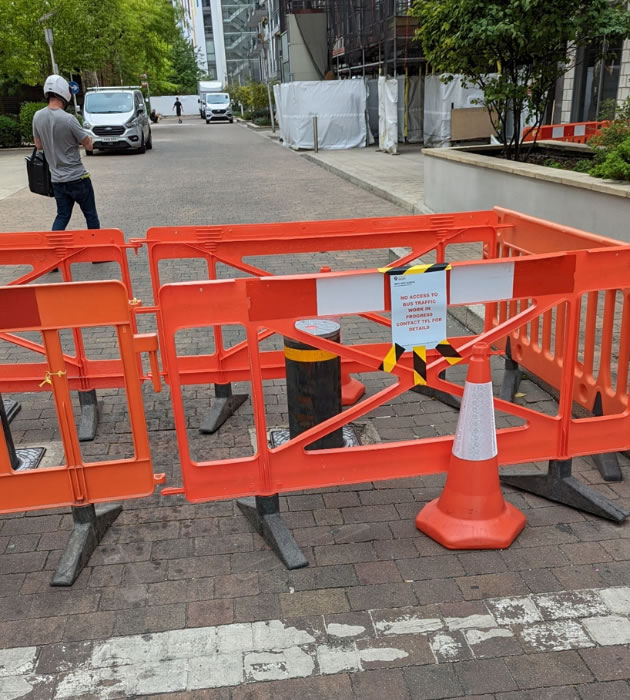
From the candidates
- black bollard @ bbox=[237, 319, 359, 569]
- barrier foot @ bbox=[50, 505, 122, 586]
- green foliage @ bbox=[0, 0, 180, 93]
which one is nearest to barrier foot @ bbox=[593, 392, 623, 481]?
black bollard @ bbox=[237, 319, 359, 569]

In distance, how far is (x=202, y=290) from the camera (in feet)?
9.72

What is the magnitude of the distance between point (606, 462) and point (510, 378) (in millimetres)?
1233

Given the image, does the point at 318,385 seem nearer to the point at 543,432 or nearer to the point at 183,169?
the point at 543,432

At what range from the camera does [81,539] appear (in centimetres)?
333

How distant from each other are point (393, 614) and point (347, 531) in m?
0.66

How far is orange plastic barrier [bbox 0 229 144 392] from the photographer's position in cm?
473

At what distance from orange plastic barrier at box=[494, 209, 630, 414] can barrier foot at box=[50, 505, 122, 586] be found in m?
2.80

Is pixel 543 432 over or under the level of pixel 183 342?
over

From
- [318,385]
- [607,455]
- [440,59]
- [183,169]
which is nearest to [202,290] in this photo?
[318,385]

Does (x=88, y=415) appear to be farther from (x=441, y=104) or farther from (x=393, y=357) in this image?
(x=441, y=104)

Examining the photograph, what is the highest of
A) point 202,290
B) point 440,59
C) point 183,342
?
point 440,59

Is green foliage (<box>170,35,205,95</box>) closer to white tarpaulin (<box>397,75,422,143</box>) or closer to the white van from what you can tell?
the white van

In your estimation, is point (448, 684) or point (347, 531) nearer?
point (448, 684)

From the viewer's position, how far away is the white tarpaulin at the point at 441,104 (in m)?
21.4
